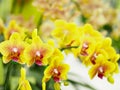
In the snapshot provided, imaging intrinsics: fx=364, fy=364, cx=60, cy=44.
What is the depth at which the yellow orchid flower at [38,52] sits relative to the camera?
0.57 metres

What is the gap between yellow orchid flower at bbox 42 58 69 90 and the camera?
0.58 meters

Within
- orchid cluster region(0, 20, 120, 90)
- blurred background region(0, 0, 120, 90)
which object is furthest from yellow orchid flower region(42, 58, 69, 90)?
blurred background region(0, 0, 120, 90)

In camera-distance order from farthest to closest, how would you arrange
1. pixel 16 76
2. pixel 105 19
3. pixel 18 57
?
pixel 105 19
pixel 16 76
pixel 18 57

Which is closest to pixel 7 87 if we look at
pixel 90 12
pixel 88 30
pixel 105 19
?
pixel 88 30

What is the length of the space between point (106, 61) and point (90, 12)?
0.35 meters

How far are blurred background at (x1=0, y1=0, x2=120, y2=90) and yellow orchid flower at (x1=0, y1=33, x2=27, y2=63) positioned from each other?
0.11 meters

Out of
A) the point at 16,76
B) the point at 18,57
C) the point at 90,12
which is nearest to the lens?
the point at 18,57

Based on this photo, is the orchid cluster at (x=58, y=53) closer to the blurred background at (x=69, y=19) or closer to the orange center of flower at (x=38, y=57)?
the orange center of flower at (x=38, y=57)

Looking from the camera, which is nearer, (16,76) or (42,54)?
(42,54)

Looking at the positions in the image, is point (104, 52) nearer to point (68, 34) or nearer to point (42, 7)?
point (68, 34)

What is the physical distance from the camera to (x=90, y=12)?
936mm

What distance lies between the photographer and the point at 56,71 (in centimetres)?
59

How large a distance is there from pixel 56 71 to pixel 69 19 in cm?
30

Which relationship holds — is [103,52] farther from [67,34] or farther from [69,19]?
[69,19]
